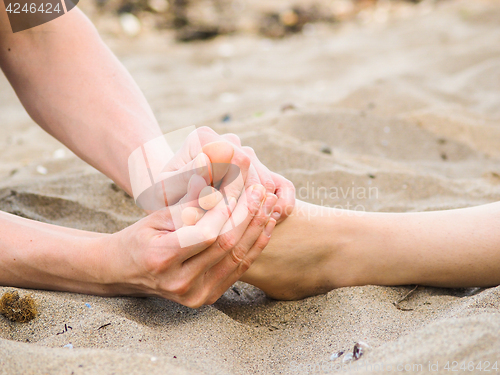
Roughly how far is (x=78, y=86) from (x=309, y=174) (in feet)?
2.89

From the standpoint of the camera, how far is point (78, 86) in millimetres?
1336

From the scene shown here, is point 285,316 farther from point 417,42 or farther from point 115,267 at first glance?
point 417,42

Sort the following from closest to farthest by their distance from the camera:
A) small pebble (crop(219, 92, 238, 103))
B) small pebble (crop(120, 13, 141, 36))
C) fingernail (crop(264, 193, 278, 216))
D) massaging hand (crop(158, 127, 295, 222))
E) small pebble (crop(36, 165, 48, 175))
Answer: massaging hand (crop(158, 127, 295, 222))
fingernail (crop(264, 193, 278, 216))
small pebble (crop(36, 165, 48, 175))
small pebble (crop(219, 92, 238, 103))
small pebble (crop(120, 13, 141, 36))

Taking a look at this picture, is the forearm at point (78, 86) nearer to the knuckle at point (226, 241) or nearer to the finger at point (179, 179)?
the finger at point (179, 179)

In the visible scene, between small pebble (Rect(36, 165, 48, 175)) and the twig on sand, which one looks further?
small pebble (Rect(36, 165, 48, 175))

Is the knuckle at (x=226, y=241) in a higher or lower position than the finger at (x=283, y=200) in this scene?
higher

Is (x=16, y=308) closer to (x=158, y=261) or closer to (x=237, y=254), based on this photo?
(x=158, y=261)

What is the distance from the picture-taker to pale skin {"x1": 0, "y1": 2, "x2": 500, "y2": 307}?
1.03 m

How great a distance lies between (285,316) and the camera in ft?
3.85

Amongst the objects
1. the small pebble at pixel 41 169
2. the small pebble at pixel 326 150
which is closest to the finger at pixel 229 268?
the small pebble at pixel 326 150

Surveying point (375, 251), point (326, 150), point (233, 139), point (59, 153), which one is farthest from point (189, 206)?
point (59, 153)

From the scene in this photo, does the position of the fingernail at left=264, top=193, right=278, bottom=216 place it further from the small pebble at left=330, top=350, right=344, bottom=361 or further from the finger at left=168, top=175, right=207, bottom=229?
the small pebble at left=330, top=350, right=344, bottom=361
